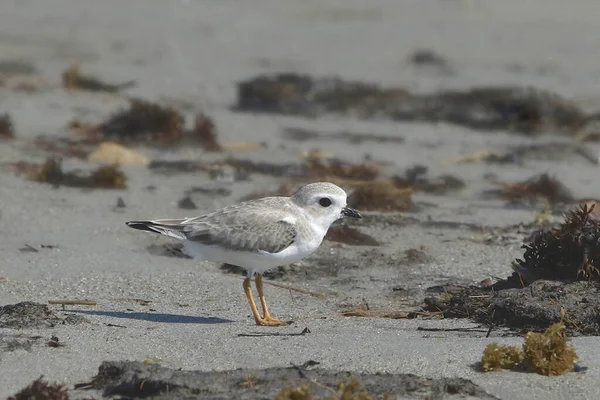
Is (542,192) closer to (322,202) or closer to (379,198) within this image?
(379,198)

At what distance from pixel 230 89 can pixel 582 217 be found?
8.88 meters

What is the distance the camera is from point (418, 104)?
14.1 meters

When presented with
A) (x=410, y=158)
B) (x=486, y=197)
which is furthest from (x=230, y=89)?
(x=486, y=197)

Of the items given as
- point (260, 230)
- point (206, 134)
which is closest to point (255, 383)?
point (260, 230)

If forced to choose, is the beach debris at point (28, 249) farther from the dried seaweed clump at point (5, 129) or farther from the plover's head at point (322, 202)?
the dried seaweed clump at point (5, 129)

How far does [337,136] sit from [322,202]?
19.3 feet

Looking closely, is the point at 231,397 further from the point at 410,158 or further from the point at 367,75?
the point at 367,75

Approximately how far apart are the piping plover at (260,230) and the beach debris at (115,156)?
409 centimetres

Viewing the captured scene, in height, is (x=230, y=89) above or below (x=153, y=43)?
below

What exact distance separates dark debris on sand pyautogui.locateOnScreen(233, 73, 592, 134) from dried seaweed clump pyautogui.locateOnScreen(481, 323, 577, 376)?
27.2 ft

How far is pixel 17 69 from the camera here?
15.1 metres

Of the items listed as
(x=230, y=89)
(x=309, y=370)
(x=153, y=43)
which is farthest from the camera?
(x=153, y=43)

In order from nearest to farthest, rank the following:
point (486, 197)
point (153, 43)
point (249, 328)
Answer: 1. point (249, 328)
2. point (486, 197)
3. point (153, 43)

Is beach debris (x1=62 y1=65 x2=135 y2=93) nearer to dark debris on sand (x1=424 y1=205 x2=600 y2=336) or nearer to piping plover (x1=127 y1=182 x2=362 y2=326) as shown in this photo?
piping plover (x1=127 y1=182 x2=362 y2=326)
